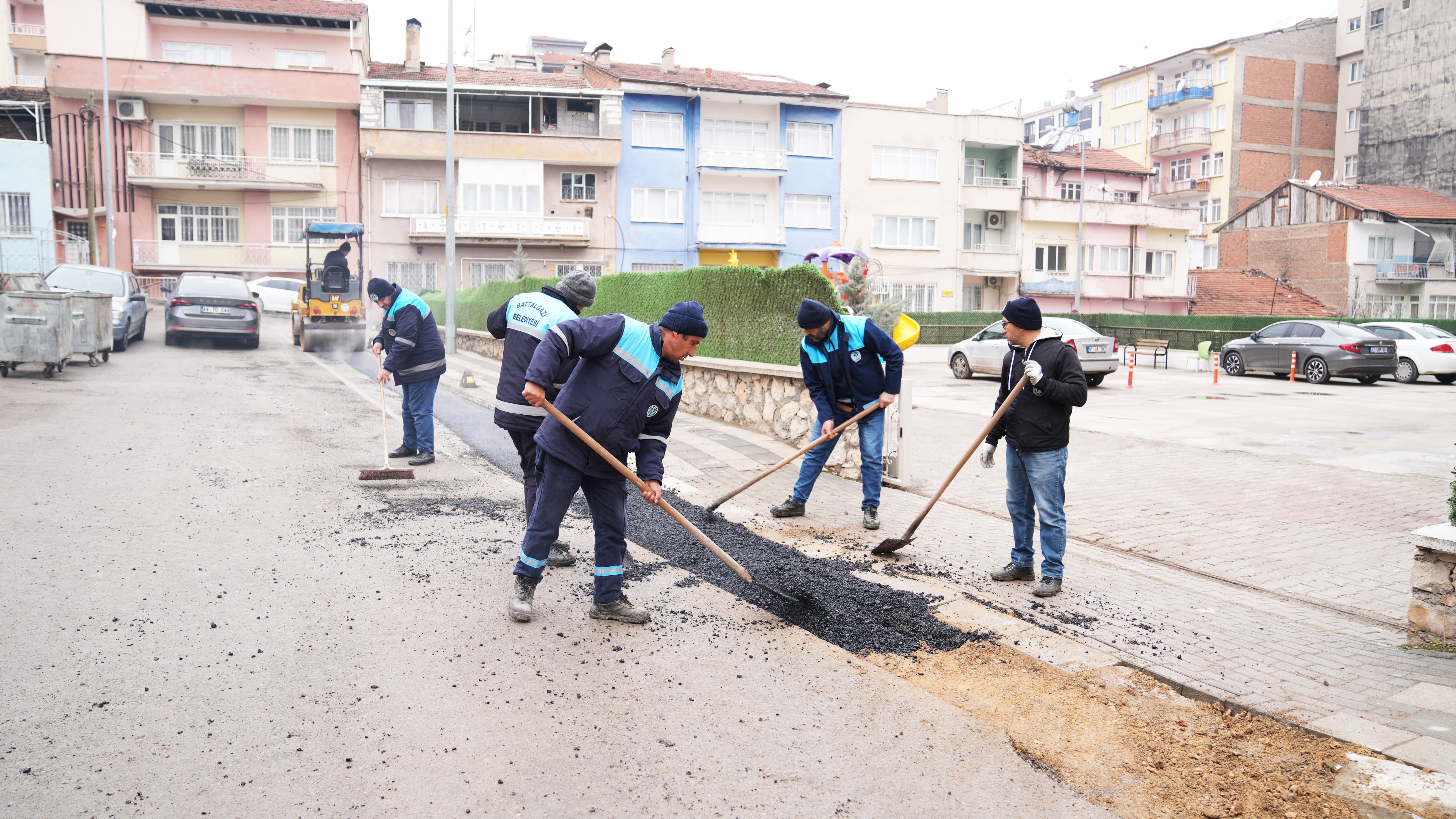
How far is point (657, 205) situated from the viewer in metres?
41.2

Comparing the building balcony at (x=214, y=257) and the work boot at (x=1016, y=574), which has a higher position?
the building balcony at (x=214, y=257)

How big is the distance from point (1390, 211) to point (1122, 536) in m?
48.0

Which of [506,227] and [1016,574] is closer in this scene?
[1016,574]

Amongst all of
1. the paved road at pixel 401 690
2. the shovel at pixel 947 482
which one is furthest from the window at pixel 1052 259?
the paved road at pixel 401 690

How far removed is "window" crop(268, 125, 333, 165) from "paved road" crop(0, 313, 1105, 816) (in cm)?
3572

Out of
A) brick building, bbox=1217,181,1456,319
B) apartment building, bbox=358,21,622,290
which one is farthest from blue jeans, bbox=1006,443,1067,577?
brick building, bbox=1217,181,1456,319

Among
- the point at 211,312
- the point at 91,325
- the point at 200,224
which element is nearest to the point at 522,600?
the point at 91,325

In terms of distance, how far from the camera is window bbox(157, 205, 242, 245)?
3869 cm

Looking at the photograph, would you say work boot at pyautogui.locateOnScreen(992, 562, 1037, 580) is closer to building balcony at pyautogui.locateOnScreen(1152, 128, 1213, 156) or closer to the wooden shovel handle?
the wooden shovel handle

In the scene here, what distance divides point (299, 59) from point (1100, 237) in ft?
131

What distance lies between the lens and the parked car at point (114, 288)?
713 inches

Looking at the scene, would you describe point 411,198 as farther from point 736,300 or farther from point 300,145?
point 736,300

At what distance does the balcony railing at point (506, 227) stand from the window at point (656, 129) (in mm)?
4394

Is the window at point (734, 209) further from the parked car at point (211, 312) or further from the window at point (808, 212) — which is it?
the parked car at point (211, 312)
